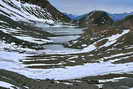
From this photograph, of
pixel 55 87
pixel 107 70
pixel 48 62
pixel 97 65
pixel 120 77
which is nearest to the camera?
pixel 55 87

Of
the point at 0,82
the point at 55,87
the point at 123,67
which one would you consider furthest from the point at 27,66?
the point at 0,82

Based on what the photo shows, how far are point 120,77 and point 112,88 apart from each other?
31.5 ft

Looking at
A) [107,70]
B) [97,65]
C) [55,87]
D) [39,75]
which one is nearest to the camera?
[55,87]

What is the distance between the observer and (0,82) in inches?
1409

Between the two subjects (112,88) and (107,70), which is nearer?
(112,88)

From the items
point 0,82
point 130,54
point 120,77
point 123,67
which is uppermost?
point 130,54

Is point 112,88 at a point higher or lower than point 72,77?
lower

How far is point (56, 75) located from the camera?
60.4 m

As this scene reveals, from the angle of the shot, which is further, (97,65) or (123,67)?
(97,65)

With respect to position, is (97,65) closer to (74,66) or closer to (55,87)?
(74,66)

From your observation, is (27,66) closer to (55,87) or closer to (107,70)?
(107,70)

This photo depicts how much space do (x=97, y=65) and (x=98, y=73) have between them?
1017cm

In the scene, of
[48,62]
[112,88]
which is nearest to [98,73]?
[112,88]

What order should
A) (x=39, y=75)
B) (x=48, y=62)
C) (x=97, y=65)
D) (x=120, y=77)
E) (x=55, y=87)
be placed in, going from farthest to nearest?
(x=48, y=62) → (x=97, y=65) → (x=39, y=75) → (x=120, y=77) → (x=55, y=87)
